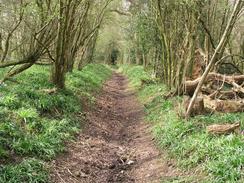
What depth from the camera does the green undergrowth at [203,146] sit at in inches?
251

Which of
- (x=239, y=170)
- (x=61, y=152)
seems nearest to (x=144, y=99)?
(x=61, y=152)

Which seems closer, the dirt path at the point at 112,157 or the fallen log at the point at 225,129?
the dirt path at the point at 112,157

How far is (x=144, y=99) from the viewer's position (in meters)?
17.9

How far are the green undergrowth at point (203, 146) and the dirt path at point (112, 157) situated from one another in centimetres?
37

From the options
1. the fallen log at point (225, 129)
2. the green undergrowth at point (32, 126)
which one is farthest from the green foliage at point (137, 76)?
the fallen log at point (225, 129)

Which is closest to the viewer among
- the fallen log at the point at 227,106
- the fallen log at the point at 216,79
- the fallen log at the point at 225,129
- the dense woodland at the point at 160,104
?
the dense woodland at the point at 160,104

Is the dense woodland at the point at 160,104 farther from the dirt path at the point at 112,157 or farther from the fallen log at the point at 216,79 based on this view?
the dirt path at the point at 112,157

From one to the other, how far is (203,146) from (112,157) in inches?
96.6

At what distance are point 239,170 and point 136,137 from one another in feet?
17.6

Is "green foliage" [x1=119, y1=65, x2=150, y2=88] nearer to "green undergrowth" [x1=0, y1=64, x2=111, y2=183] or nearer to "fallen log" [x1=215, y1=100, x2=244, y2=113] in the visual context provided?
"green undergrowth" [x1=0, y1=64, x2=111, y2=183]

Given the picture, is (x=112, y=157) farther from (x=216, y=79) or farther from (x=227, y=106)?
(x=216, y=79)

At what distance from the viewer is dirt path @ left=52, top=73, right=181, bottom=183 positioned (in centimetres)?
775

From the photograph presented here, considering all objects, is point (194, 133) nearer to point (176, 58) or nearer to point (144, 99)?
point (176, 58)

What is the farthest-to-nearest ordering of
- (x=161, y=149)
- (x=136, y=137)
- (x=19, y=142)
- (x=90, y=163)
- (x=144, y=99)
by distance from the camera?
1. (x=144, y=99)
2. (x=136, y=137)
3. (x=161, y=149)
4. (x=90, y=163)
5. (x=19, y=142)
